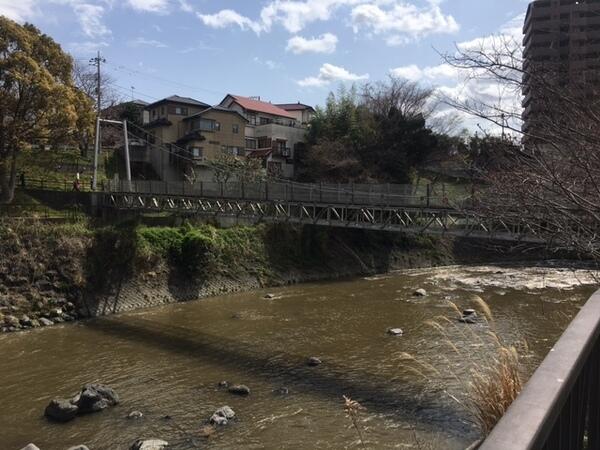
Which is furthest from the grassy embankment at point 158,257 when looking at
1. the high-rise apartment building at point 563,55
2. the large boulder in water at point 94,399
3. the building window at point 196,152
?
the high-rise apartment building at point 563,55

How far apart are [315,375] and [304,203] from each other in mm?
12018

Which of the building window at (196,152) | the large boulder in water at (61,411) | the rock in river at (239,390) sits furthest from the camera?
the building window at (196,152)

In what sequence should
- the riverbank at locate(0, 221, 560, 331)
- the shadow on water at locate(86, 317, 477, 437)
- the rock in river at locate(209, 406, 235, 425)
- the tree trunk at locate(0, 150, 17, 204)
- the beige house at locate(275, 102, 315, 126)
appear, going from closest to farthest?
the rock in river at locate(209, 406, 235, 425), the shadow on water at locate(86, 317, 477, 437), the riverbank at locate(0, 221, 560, 331), the tree trunk at locate(0, 150, 17, 204), the beige house at locate(275, 102, 315, 126)

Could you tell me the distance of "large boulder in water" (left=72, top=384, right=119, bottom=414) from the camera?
10.6 meters

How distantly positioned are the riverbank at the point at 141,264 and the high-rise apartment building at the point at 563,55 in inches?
722

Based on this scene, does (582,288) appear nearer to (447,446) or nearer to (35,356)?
(447,446)

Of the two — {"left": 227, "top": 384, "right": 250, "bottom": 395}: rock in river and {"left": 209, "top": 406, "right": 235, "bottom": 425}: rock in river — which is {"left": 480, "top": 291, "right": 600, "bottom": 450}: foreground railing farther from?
{"left": 227, "top": 384, "right": 250, "bottom": 395}: rock in river

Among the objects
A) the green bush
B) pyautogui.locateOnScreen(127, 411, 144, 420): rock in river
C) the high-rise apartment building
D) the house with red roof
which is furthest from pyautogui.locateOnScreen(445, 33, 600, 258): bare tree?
the house with red roof

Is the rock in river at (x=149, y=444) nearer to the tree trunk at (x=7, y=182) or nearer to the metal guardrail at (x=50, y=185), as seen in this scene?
the tree trunk at (x=7, y=182)

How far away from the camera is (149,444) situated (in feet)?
29.2

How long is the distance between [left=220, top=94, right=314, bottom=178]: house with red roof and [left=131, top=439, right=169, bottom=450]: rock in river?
3628 cm

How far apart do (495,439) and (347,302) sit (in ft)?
68.3

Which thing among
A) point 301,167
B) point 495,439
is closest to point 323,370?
point 495,439

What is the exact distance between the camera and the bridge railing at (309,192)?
2170cm
